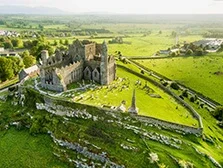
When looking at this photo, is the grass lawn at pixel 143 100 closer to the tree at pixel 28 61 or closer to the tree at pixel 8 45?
the tree at pixel 28 61

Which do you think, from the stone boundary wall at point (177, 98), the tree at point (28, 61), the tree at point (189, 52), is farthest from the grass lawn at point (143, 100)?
the tree at point (189, 52)

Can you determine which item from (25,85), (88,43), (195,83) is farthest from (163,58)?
(25,85)

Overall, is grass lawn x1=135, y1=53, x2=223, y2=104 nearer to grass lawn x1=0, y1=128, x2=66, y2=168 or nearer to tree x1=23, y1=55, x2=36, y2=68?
tree x1=23, y1=55, x2=36, y2=68

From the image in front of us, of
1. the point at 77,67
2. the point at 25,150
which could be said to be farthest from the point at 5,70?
the point at 25,150

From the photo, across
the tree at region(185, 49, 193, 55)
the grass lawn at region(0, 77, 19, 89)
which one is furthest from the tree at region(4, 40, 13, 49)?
the tree at region(185, 49, 193, 55)

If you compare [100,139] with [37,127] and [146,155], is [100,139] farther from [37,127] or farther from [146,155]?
[37,127]

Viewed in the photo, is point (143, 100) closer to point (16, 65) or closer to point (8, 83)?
point (8, 83)
